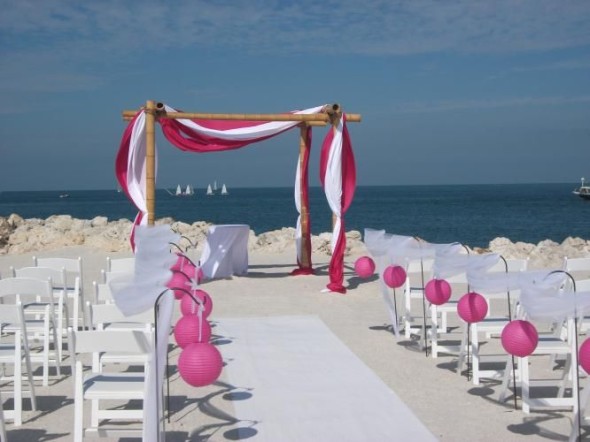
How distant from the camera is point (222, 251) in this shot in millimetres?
12227

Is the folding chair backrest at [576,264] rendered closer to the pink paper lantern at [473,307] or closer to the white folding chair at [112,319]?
the pink paper lantern at [473,307]

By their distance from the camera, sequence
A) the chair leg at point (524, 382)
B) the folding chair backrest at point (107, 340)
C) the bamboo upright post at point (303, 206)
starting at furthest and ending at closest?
the bamboo upright post at point (303, 206), the chair leg at point (524, 382), the folding chair backrest at point (107, 340)

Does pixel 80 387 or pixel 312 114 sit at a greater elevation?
pixel 312 114

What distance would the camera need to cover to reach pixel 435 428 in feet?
17.2

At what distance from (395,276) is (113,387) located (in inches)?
151

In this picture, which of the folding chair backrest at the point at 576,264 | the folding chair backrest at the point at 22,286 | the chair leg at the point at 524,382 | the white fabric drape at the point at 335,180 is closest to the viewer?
the chair leg at the point at 524,382

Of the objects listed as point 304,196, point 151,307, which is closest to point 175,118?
point 304,196

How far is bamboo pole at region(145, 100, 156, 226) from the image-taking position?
448 inches

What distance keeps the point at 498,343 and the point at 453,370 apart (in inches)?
55.1

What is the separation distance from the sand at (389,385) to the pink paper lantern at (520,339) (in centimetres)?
60

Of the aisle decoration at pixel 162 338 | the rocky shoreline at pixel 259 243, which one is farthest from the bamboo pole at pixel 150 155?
the aisle decoration at pixel 162 338

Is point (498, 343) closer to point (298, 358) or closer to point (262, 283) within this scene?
point (298, 358)

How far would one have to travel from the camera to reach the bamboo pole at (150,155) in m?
11.4

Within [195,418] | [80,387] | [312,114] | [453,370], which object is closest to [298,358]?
[453,370]
